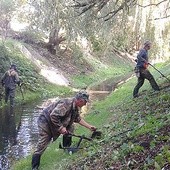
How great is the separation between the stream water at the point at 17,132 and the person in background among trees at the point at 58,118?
157 centimetres

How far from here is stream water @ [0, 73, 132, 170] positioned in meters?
10.7

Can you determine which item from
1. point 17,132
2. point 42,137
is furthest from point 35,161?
point 17,132

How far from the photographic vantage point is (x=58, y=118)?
27.2 feet

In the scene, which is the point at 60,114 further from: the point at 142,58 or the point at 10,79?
the point at 10,79

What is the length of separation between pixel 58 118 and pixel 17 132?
5358 mm

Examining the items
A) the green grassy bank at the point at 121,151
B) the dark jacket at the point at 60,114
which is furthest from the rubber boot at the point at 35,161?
the dark jacket at the point at 60,114

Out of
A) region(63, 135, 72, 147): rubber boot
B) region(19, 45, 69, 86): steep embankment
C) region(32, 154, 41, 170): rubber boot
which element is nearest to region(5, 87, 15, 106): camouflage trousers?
→ region(19, 45, 69, 86): steep embankment

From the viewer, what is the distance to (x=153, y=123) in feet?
25.5

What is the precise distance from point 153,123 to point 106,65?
1380 inches

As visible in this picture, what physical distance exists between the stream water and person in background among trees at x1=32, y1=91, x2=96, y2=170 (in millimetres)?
1568

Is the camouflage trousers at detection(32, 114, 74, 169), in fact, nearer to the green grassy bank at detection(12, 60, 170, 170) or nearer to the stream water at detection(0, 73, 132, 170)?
the green grassy bank at detection(12, 60, 170, 170)

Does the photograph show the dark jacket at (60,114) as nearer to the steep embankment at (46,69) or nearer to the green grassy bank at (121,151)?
the green grassy bank at (121,151)

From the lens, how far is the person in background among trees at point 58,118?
8.26m

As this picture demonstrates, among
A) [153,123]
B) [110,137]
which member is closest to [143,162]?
[153,123]
